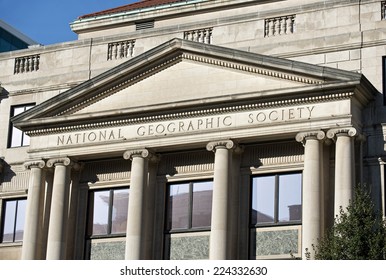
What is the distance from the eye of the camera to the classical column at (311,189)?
3256 cm

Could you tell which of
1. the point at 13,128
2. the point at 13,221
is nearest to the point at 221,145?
the point at 13,221

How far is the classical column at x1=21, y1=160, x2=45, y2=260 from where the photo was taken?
125ft

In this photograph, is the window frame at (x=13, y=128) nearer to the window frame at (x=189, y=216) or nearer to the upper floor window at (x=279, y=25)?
the window frame at (x=189, y=216)

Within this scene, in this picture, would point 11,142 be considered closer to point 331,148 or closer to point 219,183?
point 219,183

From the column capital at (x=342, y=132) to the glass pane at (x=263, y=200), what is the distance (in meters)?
3.25

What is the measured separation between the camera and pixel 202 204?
A: 36.8m

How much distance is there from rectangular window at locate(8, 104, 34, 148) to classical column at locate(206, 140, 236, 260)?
35.7 ft

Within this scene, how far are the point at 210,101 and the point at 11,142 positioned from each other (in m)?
11.9

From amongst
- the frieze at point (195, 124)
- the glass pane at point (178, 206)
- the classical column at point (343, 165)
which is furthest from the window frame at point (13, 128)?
the classical column at point (343, 165)

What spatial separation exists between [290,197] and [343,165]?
2.98 metres

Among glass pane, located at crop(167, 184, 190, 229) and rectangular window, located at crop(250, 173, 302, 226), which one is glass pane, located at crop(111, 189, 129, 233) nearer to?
glass pane, located at crop(167, 184, 190, 229)

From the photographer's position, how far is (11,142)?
141ft

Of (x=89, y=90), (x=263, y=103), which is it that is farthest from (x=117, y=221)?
(x=263, y=103)

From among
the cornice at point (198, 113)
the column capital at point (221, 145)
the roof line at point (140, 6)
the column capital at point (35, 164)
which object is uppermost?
the roof line at point (140, 6)
